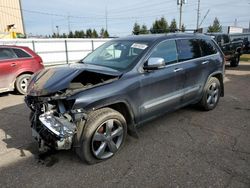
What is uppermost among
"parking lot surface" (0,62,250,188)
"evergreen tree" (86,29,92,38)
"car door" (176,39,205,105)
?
"evergreen tree" (86,29,92,38)

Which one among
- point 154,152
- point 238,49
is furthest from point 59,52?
point 154,152

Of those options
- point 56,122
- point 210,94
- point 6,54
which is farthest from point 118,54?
point 6,54

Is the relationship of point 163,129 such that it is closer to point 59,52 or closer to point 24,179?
point 24,179

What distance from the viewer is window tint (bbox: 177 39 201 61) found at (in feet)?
14.1

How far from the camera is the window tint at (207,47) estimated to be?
4.89 metres

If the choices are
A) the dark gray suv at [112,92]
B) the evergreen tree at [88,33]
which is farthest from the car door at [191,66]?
the evergreen tree at [88,33]

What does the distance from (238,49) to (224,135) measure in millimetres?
11762

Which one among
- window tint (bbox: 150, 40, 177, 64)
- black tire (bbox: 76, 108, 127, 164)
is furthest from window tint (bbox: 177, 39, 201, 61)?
black tire (bbox: 76, 108, 127, 164)

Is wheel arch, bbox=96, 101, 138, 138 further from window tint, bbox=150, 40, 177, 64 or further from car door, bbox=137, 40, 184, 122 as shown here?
window tint, bbox=150, 40, 177, 64

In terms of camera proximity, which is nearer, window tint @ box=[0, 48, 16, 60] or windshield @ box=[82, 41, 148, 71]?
windshield @ box=[82, 41, 148, 71]

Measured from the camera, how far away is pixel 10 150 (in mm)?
3607

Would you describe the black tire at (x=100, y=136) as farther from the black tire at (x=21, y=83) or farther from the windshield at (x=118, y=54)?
the black tire at (x=21, y=83)

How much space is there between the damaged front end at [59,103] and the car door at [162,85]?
630 millimetres

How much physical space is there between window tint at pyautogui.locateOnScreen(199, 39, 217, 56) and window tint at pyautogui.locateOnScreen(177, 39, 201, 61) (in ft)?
0.58
